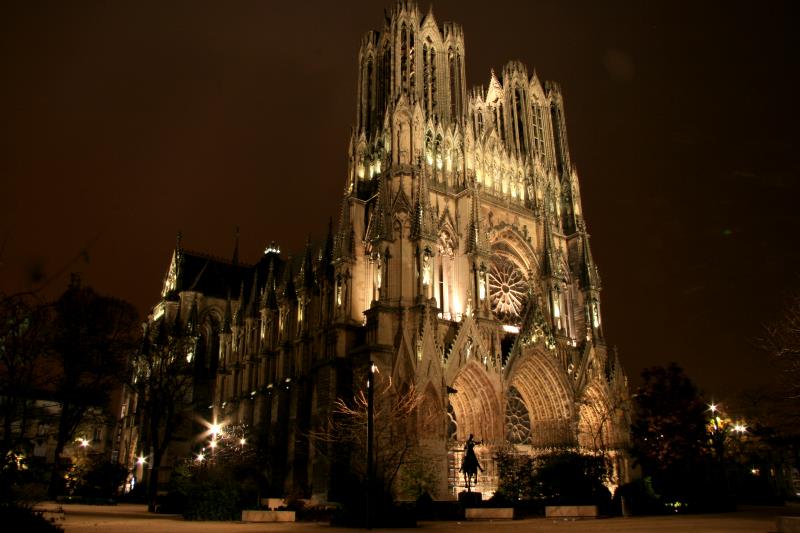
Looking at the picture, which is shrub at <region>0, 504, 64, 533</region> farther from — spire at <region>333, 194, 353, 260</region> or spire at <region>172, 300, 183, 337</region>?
spire at <region>172, 300, 183, 337</region>

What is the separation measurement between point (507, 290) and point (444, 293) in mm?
6277

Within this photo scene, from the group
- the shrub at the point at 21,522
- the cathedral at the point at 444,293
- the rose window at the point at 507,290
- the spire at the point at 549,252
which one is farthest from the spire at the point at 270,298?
the shrub at the point at 21,522

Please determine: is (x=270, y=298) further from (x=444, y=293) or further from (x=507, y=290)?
(x=507, y=290)

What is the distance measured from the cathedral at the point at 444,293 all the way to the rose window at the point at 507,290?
0.34ft

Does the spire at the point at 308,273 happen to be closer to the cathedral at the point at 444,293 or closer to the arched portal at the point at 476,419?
the cathedral at the point at 444,293

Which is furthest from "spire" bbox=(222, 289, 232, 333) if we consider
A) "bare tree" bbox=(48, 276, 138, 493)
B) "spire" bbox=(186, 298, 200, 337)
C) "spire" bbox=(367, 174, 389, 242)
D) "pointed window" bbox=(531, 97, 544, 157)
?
"pointed window" bbox=(531, 97, 544, 157)

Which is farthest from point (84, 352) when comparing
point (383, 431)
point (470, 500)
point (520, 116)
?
point (520, 116)

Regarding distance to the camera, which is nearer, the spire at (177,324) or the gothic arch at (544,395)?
the gothic arch at (544,395)

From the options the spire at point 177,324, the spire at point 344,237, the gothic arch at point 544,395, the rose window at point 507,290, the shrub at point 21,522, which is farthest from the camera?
the spire at point 177,324

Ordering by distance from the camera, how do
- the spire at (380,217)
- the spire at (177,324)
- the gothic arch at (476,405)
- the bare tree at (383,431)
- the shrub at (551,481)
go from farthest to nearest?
the spire at (177,324) → the spire at (380,217) → the gothic arch at (476,405) → the bare tree at (383,431) → the shrub at (551,481)

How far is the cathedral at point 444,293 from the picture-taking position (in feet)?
120

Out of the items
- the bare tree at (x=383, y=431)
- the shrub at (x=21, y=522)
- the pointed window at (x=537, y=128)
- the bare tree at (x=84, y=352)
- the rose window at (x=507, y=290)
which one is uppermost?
the pointed window at (x=537, y=128)

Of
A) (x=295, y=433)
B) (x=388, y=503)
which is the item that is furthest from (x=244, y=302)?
(x=388, y=503)

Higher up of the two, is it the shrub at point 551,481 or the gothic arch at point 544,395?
the gothic arch at point 544,395
